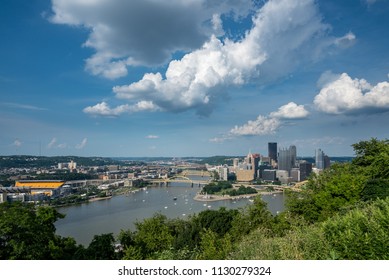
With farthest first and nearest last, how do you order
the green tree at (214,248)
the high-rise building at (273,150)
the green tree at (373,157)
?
1. the high-rise building at (273,150)
2. the green tree at (373,157)
3. the green tree at (214,248)

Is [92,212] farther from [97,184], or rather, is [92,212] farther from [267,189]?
[267,189]

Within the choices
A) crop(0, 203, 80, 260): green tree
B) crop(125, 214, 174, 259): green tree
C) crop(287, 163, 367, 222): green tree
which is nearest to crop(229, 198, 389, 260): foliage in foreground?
crop(0, 203, 80, 260): green tree

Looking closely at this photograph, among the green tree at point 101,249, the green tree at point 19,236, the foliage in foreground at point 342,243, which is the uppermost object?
the foliage in foreground at point 342,243

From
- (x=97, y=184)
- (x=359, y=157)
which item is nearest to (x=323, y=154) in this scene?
(x=359, y=157)

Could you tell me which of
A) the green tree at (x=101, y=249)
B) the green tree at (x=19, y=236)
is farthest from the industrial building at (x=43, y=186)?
the green tree at (x=19, y=236)

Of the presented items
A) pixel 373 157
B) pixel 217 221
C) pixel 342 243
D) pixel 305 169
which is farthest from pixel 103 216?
pixel 305 169

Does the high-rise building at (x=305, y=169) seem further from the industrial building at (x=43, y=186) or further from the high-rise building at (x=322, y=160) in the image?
the industrial building at (x=43, y=186)

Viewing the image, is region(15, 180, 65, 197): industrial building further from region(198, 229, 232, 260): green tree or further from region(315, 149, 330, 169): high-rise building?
region(315, 149, 330, 169): high-rise building

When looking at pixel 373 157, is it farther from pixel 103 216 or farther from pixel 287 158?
pixel 287 158
